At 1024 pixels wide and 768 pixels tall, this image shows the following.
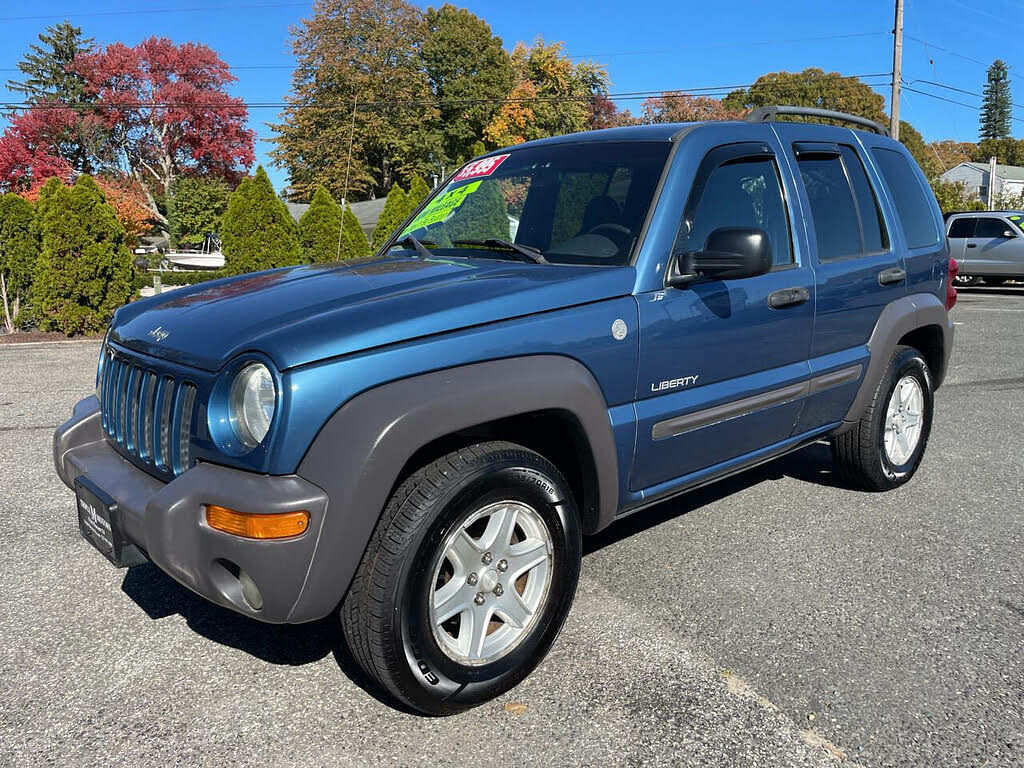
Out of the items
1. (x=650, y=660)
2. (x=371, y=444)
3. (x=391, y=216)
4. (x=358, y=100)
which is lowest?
(x=650, y=660)

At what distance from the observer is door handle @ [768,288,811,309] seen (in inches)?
137

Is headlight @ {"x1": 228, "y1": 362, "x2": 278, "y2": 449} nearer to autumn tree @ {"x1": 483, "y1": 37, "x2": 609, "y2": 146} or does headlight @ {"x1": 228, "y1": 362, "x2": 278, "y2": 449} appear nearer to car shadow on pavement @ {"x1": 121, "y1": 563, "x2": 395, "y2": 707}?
car shadow on pavement @ {"x1": 121, "y1": 563, "x2": 395, "y2": 707}

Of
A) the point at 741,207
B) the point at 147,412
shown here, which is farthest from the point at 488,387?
the point at 741,207

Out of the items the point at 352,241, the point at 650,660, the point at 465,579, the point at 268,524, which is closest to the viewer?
the point at 268,524

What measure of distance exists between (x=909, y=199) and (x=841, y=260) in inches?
41.5

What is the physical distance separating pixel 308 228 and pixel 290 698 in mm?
16084

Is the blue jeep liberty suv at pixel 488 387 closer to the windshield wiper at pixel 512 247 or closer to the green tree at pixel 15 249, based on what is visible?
the windshield wiper at pixel 512 247

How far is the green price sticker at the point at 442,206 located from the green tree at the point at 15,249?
34.9ft

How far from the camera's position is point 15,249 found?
12.3 meters

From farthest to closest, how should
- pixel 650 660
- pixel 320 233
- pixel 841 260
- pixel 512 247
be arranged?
pixel 320 233
pixel 841 260
pixel 512 247
pixel 650 660

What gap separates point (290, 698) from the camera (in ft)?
8.96

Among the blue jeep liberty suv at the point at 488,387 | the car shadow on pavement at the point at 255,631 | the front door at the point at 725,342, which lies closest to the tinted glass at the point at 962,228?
the blue jeep liberty suv at the point at 488,387

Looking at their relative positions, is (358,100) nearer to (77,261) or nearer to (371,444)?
(77,261)

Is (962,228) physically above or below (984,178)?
below
